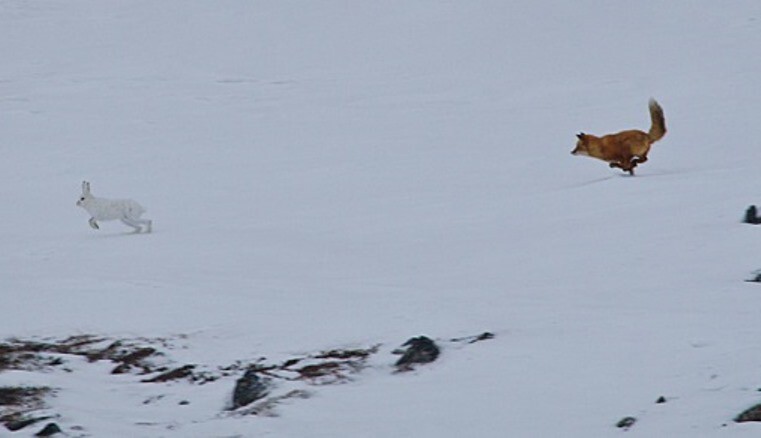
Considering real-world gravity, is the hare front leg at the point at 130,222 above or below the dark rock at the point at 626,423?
above

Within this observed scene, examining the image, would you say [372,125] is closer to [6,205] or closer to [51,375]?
[6,205]

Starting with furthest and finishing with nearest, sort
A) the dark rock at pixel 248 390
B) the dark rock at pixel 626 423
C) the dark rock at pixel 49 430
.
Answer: the dark rock at pixel 248 390, the dark rock at pixel 49 430, the dark rock at pixel 626 423

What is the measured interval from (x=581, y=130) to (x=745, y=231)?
1253 centimetres

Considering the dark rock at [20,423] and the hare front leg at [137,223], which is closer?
the dark rock at [20,423]

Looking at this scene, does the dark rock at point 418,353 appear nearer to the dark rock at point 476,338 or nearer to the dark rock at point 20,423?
the dark rock at point 476,338

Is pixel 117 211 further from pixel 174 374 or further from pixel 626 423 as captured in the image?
A: pixel 626 423

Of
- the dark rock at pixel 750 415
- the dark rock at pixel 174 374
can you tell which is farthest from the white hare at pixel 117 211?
the dark rock at pixel 750 415

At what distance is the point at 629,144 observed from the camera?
16109 mm

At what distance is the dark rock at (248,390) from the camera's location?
25.9 ft

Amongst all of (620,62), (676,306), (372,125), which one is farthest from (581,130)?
(676,306)

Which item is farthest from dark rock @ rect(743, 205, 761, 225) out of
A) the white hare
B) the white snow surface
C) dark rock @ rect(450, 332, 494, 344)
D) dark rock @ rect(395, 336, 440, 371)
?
the white hare

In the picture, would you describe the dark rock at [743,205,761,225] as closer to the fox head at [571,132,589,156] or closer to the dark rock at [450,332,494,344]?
the dark rock at [450,332,494,344]

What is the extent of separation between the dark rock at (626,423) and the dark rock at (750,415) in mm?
507

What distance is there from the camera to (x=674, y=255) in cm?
1097
